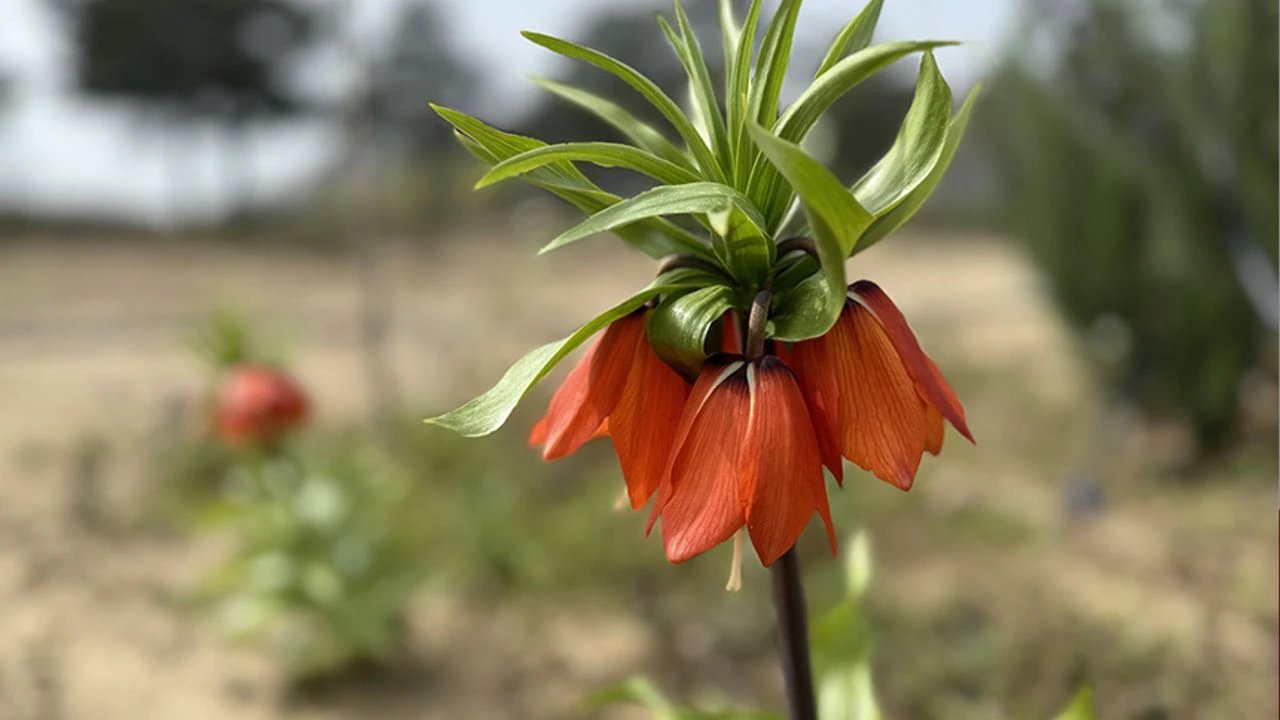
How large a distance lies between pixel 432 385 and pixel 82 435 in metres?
1.99

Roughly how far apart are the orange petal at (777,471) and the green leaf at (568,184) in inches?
5.9

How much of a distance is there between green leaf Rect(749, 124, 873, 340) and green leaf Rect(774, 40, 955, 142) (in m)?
0.09

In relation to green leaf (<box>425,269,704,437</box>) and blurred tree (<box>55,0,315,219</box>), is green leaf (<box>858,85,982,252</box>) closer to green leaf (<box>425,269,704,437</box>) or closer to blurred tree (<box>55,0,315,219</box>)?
green leaf (<box>425,269,704,437</box>)

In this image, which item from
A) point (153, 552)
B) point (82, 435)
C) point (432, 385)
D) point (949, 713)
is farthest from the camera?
point (432, 385)

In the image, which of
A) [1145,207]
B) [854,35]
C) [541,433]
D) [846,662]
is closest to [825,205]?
[854,35]

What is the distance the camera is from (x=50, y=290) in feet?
35.1

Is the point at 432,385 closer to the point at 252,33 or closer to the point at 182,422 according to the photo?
the point at 182,422

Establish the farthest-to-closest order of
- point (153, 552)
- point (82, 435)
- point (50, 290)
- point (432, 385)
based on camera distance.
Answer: point (50, 290) → point (432, 385) → point (82, 435) → point (153, 552)

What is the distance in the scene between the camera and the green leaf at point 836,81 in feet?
1.72

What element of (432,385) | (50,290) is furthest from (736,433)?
(50,290)

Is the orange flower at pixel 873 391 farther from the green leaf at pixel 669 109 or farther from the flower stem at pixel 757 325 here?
the green leaf at pixel 669 109

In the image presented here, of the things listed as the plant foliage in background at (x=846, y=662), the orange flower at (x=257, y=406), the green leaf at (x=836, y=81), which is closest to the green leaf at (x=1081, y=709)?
the plant foliage in background at (x=846, y=662)

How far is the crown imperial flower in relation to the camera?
58 cm

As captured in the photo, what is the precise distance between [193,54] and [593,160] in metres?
18.0
